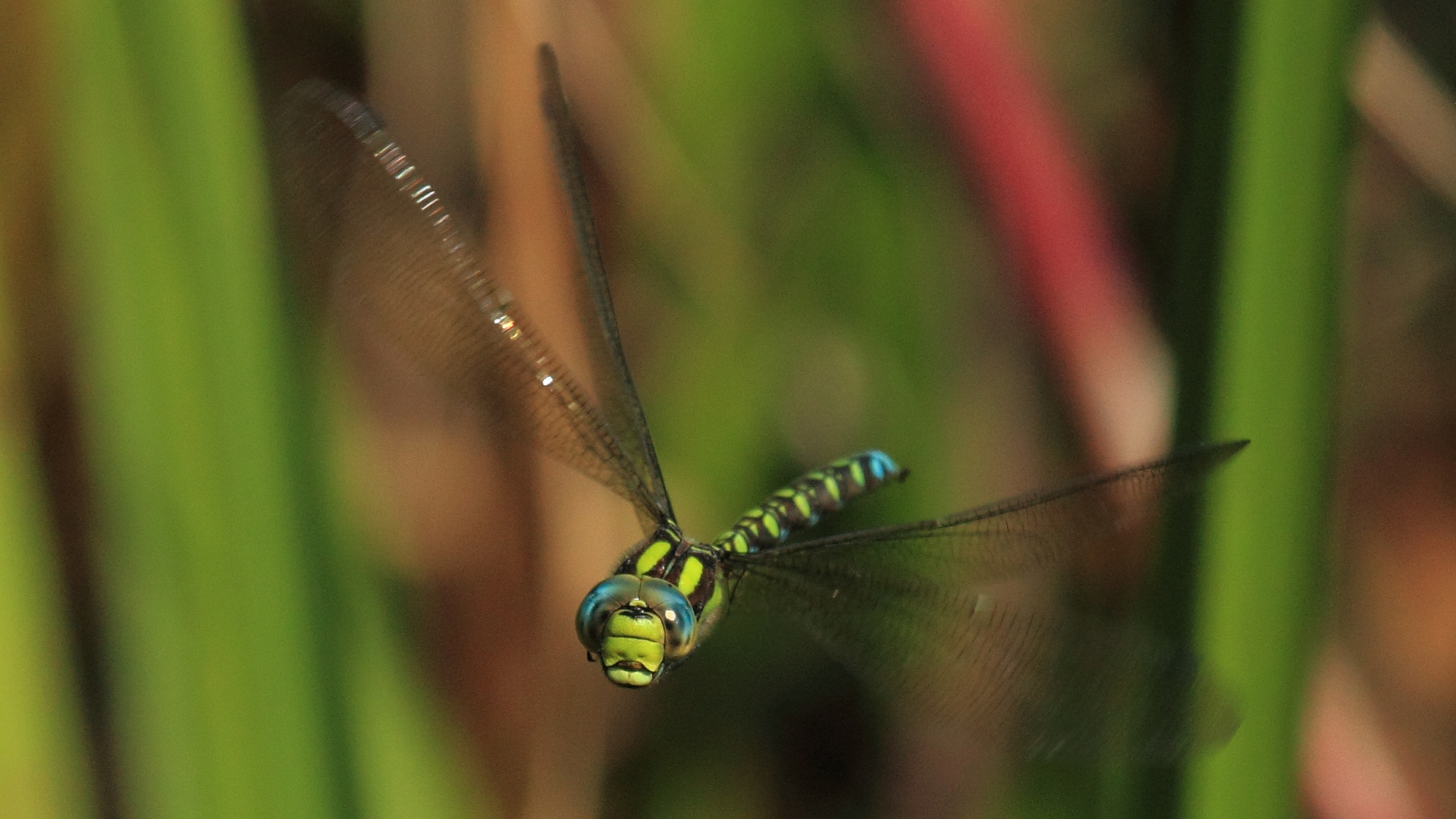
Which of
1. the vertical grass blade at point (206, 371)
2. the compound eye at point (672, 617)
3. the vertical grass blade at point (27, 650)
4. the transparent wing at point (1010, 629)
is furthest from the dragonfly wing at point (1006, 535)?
the vertical grass blade at point (27, 650)

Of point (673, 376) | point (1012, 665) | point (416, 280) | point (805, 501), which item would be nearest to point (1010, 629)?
point (1012, 665)

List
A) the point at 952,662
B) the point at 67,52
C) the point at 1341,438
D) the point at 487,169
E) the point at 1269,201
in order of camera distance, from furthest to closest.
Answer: the point at 1341,438
the point at 487,169
the point at 952,662
the point at 67,52
the point at 1269,201

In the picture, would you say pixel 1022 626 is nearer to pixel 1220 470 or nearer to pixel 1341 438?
pixel 1220 470

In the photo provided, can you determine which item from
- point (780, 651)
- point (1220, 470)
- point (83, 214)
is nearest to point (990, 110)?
point (1220, 470)

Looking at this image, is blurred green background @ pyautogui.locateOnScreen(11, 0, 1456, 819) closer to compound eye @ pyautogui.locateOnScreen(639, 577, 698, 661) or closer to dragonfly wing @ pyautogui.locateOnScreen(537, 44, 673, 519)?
dragonfly wing @ pyautogui.locateOnScreen(537, 44, 673, 519)

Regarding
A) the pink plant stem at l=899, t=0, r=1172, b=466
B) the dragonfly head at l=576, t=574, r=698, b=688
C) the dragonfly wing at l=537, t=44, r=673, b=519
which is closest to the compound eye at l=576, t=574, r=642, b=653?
the dragonfly head at l=576, t=574, r=698, b=688

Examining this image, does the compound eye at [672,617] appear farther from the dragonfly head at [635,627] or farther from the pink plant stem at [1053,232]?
the pink plant stem at [1053,232]

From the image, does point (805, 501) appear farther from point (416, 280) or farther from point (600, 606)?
point (416, 280)
